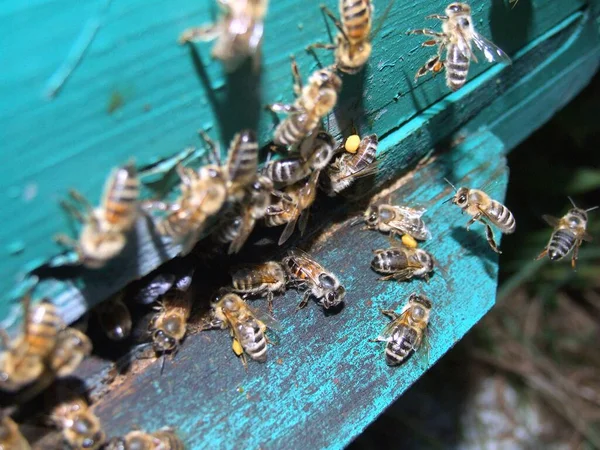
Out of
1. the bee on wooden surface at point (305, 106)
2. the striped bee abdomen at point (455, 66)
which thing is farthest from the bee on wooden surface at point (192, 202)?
the striped bee abdomen at point (455, 66)

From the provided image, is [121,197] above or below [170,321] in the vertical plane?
above

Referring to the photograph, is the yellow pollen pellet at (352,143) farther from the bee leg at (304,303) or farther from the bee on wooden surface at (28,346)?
the bee on wooden surface at (28,346)

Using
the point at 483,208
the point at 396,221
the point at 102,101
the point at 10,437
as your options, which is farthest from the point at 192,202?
the point at 483,208

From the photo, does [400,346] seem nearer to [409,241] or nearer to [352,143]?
[409,241]

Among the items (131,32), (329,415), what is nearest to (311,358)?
(329,415)

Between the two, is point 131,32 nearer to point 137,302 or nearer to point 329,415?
point 137,302
